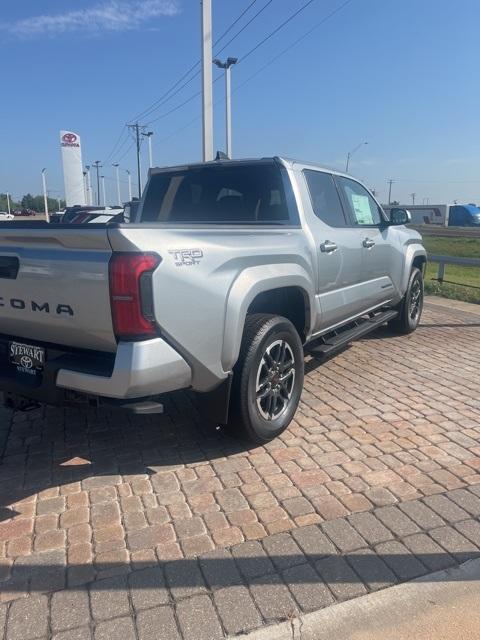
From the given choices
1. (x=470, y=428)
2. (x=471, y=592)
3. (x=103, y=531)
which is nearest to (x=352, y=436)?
(x=470, y=428)

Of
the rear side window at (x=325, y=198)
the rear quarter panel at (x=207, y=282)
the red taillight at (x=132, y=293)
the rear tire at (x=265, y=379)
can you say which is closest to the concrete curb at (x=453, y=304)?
the rear side window at (x=325, y=198)

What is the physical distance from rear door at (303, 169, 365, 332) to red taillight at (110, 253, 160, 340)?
2.01m

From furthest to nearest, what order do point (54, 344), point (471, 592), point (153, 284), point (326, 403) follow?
point (326, 403) → point (54, 344) → point (153, 284) → point (471, 592)

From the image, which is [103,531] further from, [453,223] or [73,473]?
[453,223]

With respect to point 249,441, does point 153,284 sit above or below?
above

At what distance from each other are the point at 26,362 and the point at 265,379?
155cm

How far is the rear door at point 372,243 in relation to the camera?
531 cm

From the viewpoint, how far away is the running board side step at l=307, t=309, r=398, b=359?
14.9 ft

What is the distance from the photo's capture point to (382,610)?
2277 millimetres

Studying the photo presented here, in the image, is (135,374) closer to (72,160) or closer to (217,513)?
(217,513)

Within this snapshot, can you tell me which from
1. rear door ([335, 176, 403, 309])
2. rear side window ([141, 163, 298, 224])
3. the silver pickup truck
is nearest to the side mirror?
rear door ([335, 176, 403, 309])

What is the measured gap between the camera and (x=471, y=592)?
2.38 meters

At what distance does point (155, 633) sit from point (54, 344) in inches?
64.4

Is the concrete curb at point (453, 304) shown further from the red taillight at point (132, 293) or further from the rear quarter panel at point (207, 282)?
the red taillight at point (132, 293)
